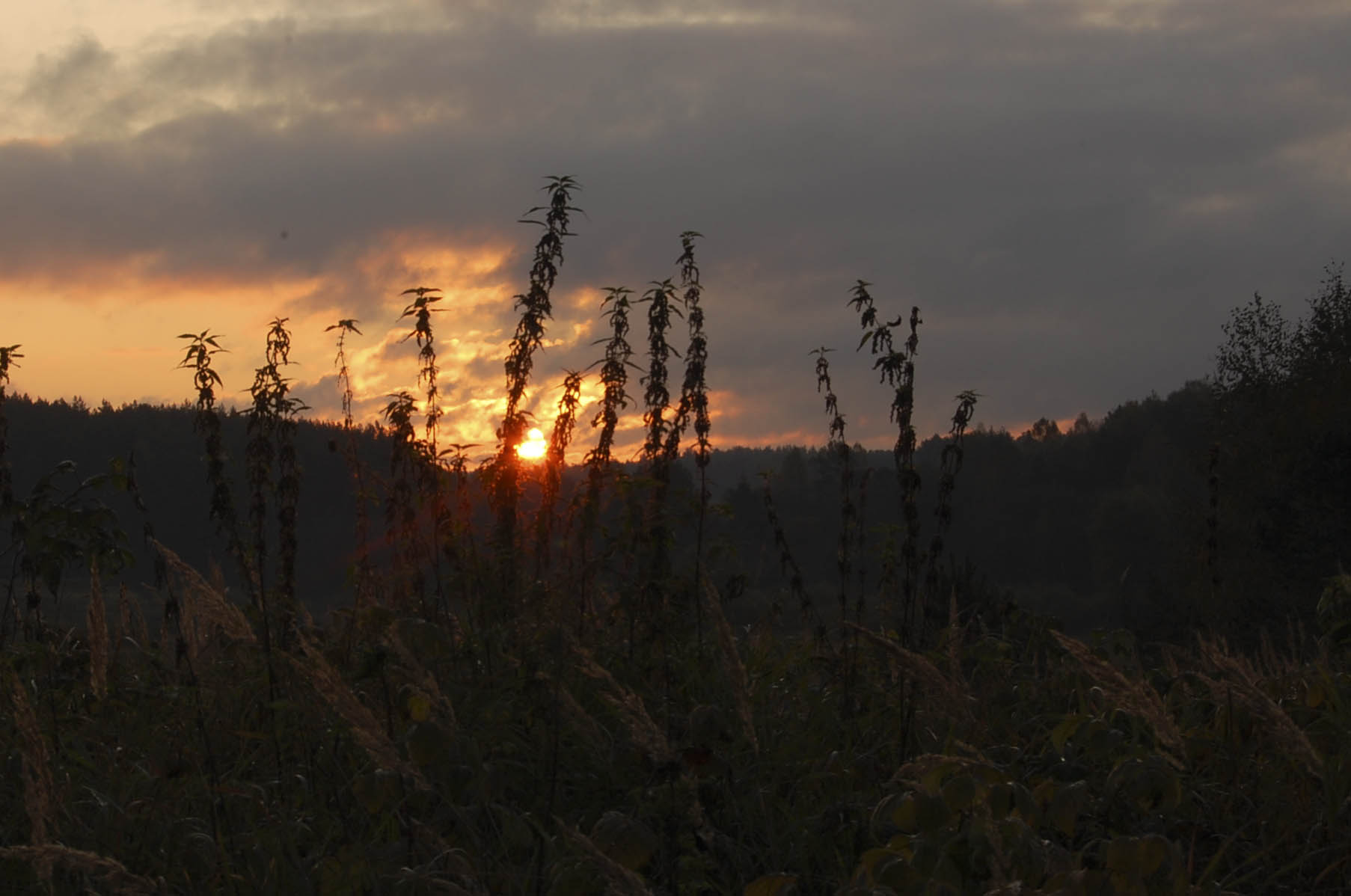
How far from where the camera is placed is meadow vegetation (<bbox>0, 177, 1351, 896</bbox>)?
2.91 meters

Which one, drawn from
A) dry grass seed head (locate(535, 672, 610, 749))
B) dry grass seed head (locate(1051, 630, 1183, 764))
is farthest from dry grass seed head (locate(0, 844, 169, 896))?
dry grass seed head (locate(1051, 630, 1183, 764))

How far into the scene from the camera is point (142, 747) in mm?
5199

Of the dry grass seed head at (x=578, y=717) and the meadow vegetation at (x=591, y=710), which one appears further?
the dry grass seed head at (x=578, y=717)

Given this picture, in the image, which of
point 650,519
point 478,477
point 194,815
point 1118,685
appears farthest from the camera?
point 478,477

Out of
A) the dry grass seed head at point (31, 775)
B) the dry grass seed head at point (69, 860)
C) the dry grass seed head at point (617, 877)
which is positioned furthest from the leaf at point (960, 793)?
the dry grass seed head at point (31, 775)

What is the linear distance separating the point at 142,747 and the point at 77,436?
60.6 m

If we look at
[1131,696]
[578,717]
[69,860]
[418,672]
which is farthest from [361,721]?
[1131,696]

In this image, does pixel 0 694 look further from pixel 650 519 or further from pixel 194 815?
pixel 650 519

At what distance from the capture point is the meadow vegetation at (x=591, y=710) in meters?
2.91

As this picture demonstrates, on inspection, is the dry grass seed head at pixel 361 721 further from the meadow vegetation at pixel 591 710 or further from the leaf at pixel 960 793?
the leaf at pixel 960 793

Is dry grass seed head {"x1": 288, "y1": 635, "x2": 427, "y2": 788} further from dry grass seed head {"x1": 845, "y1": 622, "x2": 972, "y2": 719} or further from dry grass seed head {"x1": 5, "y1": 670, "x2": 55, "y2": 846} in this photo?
dry grass seed head {"x1": 845, "y1": 622, "x2": 972, "y2": 719}

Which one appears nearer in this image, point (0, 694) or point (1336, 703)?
point (1336, 703)

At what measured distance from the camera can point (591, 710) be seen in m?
5.12

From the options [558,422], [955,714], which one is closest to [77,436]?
[558,422]
